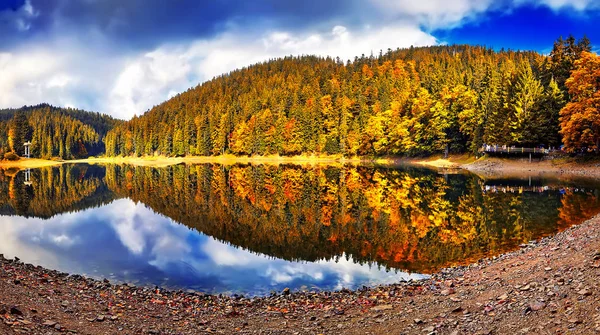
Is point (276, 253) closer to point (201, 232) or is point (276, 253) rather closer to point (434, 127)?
point (201, 232)

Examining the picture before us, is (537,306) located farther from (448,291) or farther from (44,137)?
(44,137)

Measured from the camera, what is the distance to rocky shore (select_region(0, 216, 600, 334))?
25.7 ft

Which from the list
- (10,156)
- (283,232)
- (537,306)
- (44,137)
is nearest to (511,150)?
(283,232)

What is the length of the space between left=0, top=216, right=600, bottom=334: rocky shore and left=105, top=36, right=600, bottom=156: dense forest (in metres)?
48.0

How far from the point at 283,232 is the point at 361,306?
12354mm

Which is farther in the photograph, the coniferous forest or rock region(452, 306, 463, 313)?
the coniferous forest

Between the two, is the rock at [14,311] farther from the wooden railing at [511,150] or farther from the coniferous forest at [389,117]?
the wooden railing at [511,150]

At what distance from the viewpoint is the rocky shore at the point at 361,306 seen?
783 centimetres

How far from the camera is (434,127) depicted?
273ft

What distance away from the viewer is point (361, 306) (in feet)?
35.2

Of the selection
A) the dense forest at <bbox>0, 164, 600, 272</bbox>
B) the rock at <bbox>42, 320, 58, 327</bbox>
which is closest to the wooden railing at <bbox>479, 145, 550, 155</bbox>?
the dense forest at <bbox>0, 164, 600, 272</bbox>

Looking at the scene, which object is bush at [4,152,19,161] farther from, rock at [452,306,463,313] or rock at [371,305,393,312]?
rock at [452,306,463,313]

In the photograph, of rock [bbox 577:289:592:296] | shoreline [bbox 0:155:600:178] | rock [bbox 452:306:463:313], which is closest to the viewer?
rock [bbox 577:289:592:296]

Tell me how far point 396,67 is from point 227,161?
300 ft
